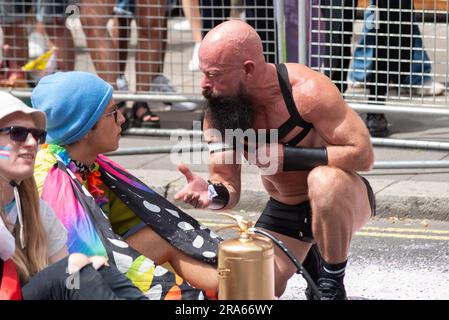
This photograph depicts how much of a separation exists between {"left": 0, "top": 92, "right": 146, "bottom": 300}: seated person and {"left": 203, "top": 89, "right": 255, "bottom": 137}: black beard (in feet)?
3.28

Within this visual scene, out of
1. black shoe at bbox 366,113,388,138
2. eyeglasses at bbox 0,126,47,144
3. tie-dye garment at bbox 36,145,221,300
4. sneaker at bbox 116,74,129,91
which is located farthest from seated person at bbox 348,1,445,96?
eyeglasses at bbox 0,126,47,144

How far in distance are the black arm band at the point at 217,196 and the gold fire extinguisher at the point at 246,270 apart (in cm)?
97

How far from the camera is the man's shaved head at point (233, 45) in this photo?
15.6ft

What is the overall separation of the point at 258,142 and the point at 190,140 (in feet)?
10.0

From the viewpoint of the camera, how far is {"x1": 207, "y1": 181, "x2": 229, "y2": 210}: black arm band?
194 inches

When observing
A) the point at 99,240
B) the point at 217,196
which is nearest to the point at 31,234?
the point at 99,240

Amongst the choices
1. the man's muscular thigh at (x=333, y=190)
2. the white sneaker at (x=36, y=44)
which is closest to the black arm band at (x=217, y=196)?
the man's muscular thigh at (x=333, y=190)

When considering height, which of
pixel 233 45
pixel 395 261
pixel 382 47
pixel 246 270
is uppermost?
pixel 233 45

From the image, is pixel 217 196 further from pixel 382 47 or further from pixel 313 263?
pixel 382 47

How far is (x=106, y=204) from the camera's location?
4820mm

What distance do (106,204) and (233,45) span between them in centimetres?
85

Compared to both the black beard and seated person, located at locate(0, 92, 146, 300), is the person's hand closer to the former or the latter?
the black beard

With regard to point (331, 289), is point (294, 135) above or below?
above

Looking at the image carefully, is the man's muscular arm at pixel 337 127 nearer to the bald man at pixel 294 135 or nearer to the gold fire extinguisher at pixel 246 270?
the bald man at pixel 294 135
